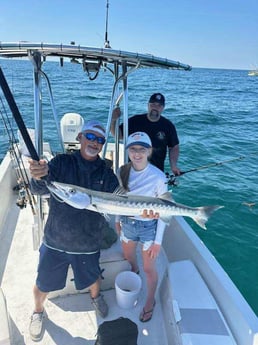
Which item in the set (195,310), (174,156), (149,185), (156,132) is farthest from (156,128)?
(195,310)

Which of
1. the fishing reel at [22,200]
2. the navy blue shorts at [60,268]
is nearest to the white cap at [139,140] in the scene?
the navy blue shorts at [60,268]

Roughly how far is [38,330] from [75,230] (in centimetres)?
107

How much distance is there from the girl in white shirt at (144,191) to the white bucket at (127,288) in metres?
0.16

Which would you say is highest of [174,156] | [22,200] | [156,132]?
[156,132]

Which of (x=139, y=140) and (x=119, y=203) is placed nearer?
(x=119, y=203)

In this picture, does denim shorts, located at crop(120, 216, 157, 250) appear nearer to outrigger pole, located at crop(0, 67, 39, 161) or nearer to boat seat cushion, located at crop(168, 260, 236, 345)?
boat seat cushion, located at crop(168, 260, 236, 345)

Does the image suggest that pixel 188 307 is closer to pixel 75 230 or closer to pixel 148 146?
pixel 75 230

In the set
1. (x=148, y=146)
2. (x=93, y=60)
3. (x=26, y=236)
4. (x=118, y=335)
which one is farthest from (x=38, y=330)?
(x=93, y=60)

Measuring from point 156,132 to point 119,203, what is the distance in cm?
159

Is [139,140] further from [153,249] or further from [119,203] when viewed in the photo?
[153,249]

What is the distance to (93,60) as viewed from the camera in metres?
3.60

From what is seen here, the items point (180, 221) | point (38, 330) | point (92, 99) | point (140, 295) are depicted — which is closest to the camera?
point (38, 330)

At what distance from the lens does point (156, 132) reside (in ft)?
12.4

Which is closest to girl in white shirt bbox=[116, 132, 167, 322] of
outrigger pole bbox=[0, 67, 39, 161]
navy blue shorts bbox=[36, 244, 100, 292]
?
navy blue shorts bbox=[36, 244, 100, 292]
